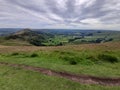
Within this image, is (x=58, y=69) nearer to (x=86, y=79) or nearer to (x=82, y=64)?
(x=86, y=79)

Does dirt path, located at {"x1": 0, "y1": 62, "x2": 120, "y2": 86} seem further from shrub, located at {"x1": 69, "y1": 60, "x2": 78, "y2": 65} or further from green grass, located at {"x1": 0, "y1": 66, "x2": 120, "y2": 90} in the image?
shrub, located at {"x1": 69, "y1": 60, "x2": 78, "y2": 65}

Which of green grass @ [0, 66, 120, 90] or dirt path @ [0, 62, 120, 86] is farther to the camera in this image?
dirt path @ [0, 62, 120, 86]

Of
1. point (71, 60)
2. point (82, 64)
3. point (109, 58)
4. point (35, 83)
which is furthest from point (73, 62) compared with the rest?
point (35, 83)

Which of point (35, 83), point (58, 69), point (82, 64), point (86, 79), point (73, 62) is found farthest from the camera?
point (73, 62)

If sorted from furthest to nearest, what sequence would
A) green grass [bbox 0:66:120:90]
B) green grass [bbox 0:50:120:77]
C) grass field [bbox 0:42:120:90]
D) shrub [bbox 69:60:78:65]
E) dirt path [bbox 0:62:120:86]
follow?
shrub [bbox 69:60:78:65] → green grass [bbox 0:50:120:77] → dirt path [bbox 0:62:120:86] → grass field [bbox 0:42:120:90] → green grass [bbox 0:66:120:90]

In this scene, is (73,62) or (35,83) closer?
(35,83)

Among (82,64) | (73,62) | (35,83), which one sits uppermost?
(35,83)

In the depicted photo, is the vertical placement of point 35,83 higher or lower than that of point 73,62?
higher

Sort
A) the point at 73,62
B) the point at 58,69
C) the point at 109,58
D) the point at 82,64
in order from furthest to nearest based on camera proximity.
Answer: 1. the point at 109,58
2. the point at 73,62
3. the point at 82,64
4. the point at 58,69

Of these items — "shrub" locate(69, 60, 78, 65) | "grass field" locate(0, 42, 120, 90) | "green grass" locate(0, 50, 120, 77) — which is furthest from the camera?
"shrub" locate(69, 60, 78, 65)

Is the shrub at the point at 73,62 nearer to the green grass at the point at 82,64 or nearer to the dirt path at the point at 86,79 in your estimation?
the green grass at the point at 82,64

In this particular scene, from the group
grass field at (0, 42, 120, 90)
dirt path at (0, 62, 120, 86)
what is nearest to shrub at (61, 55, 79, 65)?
grass field at (0, 42, 120, 90)

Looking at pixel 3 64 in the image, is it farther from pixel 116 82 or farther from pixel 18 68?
pixel 116 82

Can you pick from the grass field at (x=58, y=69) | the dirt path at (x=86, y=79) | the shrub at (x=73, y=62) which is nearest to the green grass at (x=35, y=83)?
the grass field at (x=58, y=69)
